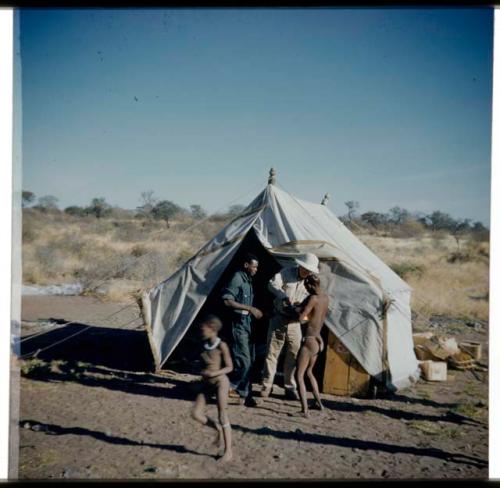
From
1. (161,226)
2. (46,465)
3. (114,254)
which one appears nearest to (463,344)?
(46,465)

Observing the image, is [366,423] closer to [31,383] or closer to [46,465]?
[46,465]

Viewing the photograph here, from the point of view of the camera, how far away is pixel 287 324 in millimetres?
6047

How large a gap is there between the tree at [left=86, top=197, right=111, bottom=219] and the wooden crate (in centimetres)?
3422

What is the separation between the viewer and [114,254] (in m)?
21.2

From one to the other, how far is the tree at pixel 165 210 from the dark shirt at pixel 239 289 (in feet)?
98.5

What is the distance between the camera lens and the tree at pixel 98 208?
38469mm

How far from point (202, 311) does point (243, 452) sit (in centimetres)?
351

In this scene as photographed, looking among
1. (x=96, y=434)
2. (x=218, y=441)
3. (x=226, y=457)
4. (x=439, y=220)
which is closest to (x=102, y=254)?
(x=96, y=434)

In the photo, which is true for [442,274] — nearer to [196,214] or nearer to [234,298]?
[234,298]

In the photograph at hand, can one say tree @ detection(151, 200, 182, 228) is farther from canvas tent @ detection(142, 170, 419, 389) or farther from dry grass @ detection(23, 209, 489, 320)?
canvas tent @ detection(142, 170, 419, 389)

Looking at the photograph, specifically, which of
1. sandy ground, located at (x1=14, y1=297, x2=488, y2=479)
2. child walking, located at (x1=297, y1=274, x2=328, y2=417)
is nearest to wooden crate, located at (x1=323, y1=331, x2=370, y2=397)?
sandy ground, located at (x1=14, y1=297, x2=488, y2=479)

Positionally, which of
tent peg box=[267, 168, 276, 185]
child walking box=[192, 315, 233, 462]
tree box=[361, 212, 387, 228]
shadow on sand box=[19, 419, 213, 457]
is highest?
tree box=[361, 212, 387, 228]

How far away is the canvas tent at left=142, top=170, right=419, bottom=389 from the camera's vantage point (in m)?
6.32

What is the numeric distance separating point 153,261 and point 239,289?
12.1m
